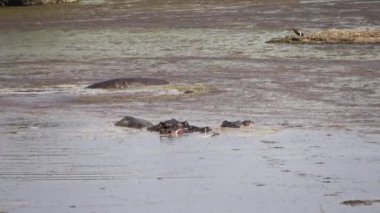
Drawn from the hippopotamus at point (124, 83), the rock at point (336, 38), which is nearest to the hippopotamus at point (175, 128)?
the hippopotamus at point (124, 83)

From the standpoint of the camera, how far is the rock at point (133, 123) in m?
13.6

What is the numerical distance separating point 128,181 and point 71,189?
567mm

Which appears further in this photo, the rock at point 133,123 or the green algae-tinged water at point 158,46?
the green algae-tinged water at point 158,46

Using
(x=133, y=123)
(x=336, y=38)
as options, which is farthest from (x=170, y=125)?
(x=336, y=38)

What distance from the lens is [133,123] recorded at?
13.6 m

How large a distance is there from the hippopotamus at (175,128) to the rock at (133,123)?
24cm

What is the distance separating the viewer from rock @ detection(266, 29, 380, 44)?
23375 millimetres

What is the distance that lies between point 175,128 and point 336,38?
37.1ft

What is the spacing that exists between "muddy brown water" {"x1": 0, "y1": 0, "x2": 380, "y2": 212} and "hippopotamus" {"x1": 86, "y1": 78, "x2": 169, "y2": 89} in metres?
0.28

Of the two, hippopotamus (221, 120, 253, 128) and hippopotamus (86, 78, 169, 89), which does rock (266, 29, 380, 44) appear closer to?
hippopotamus (86, 78, 169, 89)

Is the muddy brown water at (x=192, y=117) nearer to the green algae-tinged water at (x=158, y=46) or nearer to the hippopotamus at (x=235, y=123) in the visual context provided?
the green algae-tinged water at (x=158, y=46)

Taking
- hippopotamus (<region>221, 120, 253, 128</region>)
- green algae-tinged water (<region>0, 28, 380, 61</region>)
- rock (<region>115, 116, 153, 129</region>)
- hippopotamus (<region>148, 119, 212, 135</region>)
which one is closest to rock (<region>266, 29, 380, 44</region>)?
green algae-tinged water (<region>0, 28, 380, 61</region>)

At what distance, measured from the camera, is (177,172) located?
1059cm

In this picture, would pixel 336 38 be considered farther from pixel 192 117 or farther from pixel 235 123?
pixel 235 123
